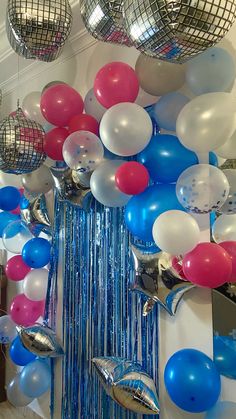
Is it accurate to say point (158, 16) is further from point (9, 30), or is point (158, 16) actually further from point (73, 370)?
point (73, 370)

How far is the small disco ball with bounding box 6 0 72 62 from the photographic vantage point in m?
1.20

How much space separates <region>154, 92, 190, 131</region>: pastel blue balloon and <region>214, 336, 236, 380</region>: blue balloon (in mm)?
867

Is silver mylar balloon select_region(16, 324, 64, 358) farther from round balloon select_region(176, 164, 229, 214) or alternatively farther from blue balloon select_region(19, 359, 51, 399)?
round balloon select_region(176, 164, 229, 214)

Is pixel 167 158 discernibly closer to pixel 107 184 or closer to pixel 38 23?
pixel 107 184

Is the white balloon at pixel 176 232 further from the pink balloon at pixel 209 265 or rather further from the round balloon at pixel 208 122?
the round balloon at pixel 208 122

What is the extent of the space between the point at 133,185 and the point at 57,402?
1.43 m

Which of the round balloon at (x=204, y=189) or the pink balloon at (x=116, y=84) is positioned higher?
the pink balloon at (x=116, y=84)

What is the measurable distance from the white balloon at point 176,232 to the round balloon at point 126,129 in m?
0.31

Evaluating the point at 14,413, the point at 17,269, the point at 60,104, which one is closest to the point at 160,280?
the point at 60,104

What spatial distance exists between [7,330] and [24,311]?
7.0 inches

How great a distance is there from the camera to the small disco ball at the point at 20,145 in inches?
60.5

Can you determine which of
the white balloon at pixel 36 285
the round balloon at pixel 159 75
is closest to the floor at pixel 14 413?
the white balloon at pixel 36 285

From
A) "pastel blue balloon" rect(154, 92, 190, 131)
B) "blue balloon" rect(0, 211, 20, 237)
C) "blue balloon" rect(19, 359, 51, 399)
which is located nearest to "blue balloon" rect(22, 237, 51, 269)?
"blue balloon" rect(0, 211, 20, 237)

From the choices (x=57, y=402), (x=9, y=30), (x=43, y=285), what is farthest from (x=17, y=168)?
(x=57, y=402)
